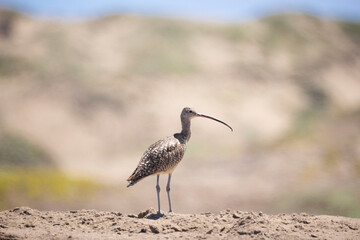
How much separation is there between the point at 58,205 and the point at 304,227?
55.8 feet

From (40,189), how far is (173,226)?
56.6 feet

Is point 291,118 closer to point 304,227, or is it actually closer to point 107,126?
point 107,126

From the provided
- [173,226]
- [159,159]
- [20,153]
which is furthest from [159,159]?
[20,153]

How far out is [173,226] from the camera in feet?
38.2

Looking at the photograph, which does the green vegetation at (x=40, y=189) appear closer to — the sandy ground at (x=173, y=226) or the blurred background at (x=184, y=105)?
the blurred background at (x=184, y=105)

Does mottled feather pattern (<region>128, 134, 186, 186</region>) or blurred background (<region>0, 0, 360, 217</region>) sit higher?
blurred background (<region>0, 0, 360, 217</region>)

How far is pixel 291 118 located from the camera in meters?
50.1

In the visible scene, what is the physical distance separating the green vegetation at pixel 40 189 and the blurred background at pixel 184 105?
11 cm

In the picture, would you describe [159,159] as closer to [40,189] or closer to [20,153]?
[40,189]

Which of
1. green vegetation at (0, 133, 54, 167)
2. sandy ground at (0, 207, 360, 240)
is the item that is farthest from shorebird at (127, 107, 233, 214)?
green vegetation at (0, 133, 54, 167)

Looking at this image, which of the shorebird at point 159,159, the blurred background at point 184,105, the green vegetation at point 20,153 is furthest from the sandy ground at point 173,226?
the green vegetation at point 20,153

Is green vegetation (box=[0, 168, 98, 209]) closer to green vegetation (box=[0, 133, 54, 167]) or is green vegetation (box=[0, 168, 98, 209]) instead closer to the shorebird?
green vegetation (box=[0, 133, 54, 167])

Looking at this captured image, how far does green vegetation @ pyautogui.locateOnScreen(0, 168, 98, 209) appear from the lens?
25516mm

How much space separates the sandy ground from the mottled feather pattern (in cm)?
112
